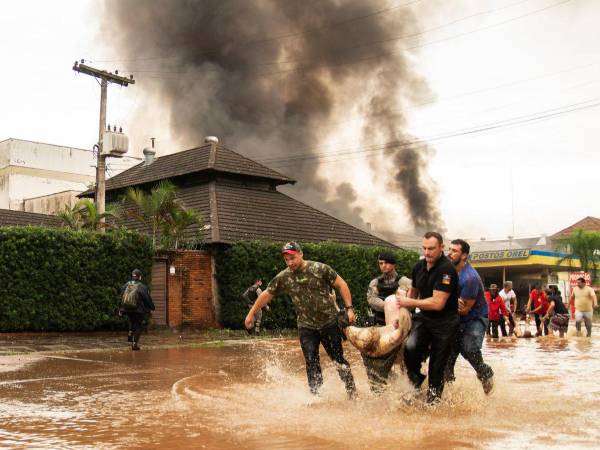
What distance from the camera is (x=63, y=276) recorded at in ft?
64.1

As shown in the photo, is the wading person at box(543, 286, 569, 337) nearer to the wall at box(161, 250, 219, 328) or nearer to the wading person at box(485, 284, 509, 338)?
the wading person at box(485, 284, 509, 338)

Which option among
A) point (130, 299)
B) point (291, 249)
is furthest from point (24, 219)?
point (291, 249)

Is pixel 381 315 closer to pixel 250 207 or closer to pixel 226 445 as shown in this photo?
pixel 226 445

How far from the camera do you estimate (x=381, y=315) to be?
863 centimetres

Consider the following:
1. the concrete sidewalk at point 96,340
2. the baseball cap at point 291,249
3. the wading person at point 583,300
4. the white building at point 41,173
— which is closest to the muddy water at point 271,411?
the baseball cap at point 291,249

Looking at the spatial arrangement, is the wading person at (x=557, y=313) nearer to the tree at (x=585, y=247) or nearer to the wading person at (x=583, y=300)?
the wading person at (x=583, y=300)

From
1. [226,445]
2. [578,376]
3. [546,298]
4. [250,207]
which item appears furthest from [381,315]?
[250,207]

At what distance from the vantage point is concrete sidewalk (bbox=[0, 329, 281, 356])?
16.3 m

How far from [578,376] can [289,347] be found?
799 centimetres

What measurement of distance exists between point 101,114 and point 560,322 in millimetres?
16604

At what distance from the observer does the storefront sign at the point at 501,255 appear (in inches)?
1953

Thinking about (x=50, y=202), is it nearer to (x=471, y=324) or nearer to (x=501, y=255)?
(x=501, y=255)

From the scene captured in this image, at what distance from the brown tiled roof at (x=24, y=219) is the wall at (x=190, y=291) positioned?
27.5 feet

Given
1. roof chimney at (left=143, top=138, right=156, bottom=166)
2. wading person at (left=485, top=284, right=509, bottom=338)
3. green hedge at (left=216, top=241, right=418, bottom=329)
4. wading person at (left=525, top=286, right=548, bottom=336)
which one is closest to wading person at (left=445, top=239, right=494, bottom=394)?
wading person at (left=485, top=284, right=509, bottom=338)
